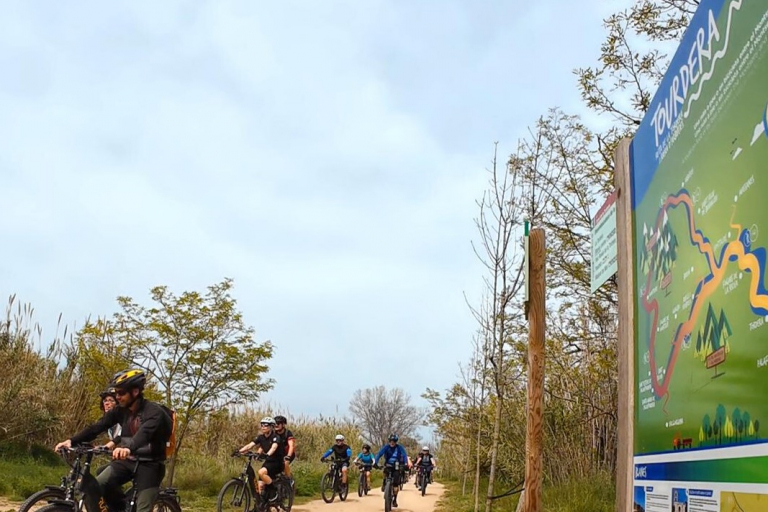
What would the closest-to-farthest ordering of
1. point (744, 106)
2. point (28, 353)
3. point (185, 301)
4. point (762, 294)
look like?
point (762, 294), point (744, 106), point (185, 301), point (28, 353)

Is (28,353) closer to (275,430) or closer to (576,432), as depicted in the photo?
(275,430)

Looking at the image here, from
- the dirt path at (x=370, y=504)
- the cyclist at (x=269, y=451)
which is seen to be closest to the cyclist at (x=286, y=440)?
the cyclist at (x=269, y=451)

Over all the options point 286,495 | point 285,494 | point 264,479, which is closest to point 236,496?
point 264,479

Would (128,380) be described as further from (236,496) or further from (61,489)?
(236,496)

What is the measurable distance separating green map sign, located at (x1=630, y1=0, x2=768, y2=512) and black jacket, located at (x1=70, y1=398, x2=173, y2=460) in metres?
4.36

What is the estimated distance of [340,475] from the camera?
18.4 m

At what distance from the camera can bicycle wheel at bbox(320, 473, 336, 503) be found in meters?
17.8

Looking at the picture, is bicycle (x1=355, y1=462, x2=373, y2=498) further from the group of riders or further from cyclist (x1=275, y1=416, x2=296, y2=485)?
the group of riders

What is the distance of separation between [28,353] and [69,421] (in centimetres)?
256

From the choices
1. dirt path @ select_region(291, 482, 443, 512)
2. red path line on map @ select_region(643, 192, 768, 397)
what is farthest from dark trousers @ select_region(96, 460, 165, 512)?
dirt path @ select_region(291, 482, 443, 512)

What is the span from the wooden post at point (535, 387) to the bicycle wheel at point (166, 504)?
403 cm

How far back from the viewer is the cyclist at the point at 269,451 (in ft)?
41.0

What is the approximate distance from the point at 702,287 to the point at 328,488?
16407mm

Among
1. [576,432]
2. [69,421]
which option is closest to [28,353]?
[69,421]
